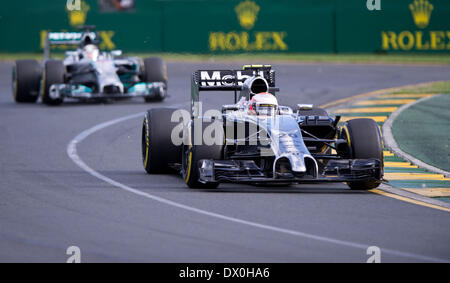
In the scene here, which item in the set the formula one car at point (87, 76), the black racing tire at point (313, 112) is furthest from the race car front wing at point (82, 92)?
the black racing tire at point (313, 112)

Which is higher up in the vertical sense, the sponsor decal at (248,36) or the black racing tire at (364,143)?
the sponsor decal at (248,36)

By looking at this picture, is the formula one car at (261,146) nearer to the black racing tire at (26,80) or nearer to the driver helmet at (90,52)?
the driver helmet at (90,52)

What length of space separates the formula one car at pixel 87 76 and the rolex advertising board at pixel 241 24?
9039mm

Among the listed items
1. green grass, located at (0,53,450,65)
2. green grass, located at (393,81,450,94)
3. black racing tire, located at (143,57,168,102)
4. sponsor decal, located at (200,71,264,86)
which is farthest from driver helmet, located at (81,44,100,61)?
sponsor decal, located at (200,71,264,86)

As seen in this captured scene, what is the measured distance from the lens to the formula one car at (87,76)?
69.1ft

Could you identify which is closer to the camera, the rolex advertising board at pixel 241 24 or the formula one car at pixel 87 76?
the formula one car at pixel 87 76

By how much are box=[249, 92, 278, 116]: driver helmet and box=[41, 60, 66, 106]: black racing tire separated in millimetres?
10324

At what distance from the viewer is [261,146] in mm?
10812

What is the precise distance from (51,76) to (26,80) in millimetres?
1288

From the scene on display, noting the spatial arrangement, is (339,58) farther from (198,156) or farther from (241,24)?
(198,156)

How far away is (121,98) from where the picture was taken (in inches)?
909

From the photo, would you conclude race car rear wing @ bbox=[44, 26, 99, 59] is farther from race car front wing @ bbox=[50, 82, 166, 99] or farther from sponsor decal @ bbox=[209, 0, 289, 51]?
sponsor decal @ bbox=[209, 0, 289, 51]

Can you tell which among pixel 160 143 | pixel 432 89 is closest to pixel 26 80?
pixel 432 89

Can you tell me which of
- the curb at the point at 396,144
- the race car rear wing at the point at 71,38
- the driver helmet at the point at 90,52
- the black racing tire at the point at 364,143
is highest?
the race car rear wing at the point at 71,38
